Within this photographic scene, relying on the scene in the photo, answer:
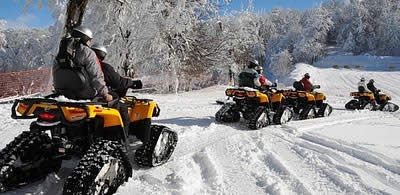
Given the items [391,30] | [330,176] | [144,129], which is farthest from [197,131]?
[391,30]

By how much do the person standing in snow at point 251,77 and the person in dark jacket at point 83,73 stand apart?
16.0 feet

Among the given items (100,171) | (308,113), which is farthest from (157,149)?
(308,113)

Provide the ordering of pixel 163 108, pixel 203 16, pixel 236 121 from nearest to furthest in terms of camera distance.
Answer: pixel 236 121
pixel 163 108
pixel 203 16

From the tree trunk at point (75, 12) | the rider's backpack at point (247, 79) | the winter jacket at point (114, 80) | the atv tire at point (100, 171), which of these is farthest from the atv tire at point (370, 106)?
the atv tire at point (100, 171)

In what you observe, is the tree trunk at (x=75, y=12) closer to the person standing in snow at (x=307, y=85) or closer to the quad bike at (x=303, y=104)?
the quad bike at (x=303, y=104)

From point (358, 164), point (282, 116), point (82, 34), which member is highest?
point (82, 34)

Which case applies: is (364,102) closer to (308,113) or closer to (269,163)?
(308,113)

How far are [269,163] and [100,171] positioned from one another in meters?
2.37

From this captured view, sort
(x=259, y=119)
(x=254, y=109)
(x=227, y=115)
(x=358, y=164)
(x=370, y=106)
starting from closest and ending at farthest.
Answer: (x=358, y=164)
(x=259, y=119)
(x=227, y=115)
(x=254, y=109)
(x=370, y=106)

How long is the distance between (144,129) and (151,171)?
0.58 metres

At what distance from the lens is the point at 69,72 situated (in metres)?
3.92

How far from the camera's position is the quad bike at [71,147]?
3.54m

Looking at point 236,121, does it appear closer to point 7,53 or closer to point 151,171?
point 151,171

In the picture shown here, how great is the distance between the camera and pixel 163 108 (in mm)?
10562
